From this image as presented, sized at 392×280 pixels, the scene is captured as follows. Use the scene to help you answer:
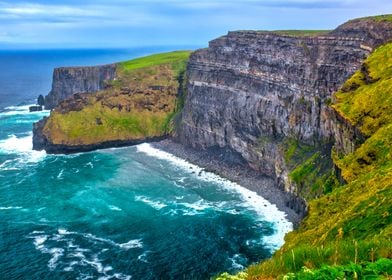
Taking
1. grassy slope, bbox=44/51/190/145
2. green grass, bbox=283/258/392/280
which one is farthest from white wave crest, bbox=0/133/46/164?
green grass, bbox=283/258/392/280

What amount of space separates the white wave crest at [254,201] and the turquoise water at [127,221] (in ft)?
0.69

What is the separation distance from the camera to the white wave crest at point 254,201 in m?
86.4

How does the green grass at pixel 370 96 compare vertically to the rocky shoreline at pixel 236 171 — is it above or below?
above

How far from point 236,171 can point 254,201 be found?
877 inches

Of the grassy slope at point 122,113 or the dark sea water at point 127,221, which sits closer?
A: the dark sea water at point 127,221

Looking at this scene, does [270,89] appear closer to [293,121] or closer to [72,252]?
[293,121]

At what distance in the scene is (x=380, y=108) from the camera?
6900 cm

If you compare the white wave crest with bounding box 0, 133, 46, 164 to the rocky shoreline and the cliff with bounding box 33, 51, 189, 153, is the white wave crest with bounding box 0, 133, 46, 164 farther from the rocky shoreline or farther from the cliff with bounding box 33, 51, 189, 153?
the rocky shoreline

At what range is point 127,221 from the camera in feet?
314

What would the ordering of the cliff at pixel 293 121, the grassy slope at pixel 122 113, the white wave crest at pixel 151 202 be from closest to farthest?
the cliff at pixel 293 121 < the white wave crest at pixel 151 202 < the grassy slope at pixel 122 113

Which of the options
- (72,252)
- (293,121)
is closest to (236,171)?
(293,121)

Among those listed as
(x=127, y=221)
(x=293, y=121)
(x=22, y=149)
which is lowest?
(x=127, y=221)

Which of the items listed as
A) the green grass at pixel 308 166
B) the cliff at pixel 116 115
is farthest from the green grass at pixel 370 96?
the cliff at pixel 116 115

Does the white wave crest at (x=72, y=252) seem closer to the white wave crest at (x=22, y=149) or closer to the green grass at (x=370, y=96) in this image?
the green grass at (x=370, y=96)
